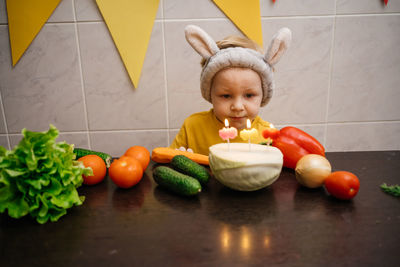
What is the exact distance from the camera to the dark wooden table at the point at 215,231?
1.36ft

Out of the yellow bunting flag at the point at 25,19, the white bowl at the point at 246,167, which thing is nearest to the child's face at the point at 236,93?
the white bowl at the point at 246,167

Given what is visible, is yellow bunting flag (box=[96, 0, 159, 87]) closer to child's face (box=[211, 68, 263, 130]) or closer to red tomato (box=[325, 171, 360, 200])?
child's face (box=[211, 68, 263, 130])

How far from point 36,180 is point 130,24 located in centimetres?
95

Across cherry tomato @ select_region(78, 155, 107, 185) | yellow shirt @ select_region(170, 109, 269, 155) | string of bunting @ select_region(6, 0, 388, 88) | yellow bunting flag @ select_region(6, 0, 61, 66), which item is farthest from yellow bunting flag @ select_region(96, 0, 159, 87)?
cherry tomato @ select_region(78, 155, 107, 185)

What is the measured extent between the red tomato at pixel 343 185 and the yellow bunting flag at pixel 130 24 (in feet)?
3.46

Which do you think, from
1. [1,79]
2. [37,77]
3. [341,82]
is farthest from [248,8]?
[1,79]

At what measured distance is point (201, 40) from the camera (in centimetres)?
85

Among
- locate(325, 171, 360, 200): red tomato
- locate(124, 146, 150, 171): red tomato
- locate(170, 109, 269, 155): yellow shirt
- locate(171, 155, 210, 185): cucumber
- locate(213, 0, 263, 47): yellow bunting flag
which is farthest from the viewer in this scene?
locate(213, 0, 263, 47): yellow bunting flag

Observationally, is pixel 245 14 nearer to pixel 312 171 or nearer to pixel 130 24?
pixel 130 24

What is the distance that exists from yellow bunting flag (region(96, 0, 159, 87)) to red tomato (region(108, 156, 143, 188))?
2.48 feet

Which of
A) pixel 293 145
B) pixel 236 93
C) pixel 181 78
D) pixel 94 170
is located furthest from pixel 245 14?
pixel 94 170

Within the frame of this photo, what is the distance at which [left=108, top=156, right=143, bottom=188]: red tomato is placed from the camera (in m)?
0.65

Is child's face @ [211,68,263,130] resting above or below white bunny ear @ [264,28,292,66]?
below

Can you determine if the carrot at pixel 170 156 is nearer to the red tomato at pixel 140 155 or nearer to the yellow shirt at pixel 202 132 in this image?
the red tomato at pixel 140 155
